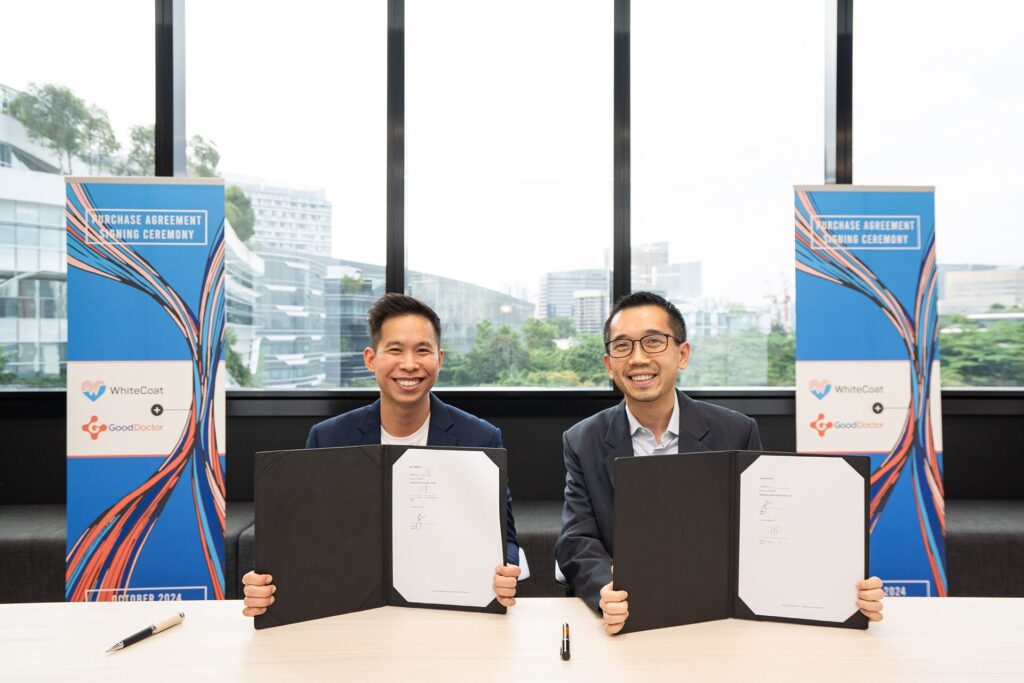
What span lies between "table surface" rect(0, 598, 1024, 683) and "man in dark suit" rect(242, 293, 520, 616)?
538mm

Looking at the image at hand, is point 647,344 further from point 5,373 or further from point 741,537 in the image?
point 5,373

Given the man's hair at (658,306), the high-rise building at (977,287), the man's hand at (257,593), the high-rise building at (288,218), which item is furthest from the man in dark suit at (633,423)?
the high-rise building at (977,287)

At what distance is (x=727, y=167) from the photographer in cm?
371

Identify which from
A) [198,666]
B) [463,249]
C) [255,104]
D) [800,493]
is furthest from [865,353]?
[255,104]

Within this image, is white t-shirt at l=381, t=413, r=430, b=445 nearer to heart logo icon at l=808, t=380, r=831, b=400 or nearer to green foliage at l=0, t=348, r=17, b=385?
heart logo icon at l=808, t=380, r=831, b=400

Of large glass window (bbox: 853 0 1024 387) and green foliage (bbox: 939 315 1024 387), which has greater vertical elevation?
large glass window (bbox: 853 0 1024 387)

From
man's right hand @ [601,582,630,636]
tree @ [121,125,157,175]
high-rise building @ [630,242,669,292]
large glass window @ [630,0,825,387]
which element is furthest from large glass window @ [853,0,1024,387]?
tree @ [121,125,157,175]

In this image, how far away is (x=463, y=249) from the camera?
3676 millimetres

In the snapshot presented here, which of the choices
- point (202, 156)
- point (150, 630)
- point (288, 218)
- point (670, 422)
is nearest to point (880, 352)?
point (670, 422)

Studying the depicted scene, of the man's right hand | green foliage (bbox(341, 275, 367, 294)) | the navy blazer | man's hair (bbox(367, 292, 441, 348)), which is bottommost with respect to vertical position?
the man's right hand

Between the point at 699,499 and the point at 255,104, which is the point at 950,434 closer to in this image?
the point at 699,499

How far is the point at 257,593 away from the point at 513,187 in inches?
110

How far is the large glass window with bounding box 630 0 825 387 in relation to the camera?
3668 millimetres

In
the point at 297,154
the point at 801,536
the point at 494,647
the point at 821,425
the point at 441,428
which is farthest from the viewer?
the point at 297,154
